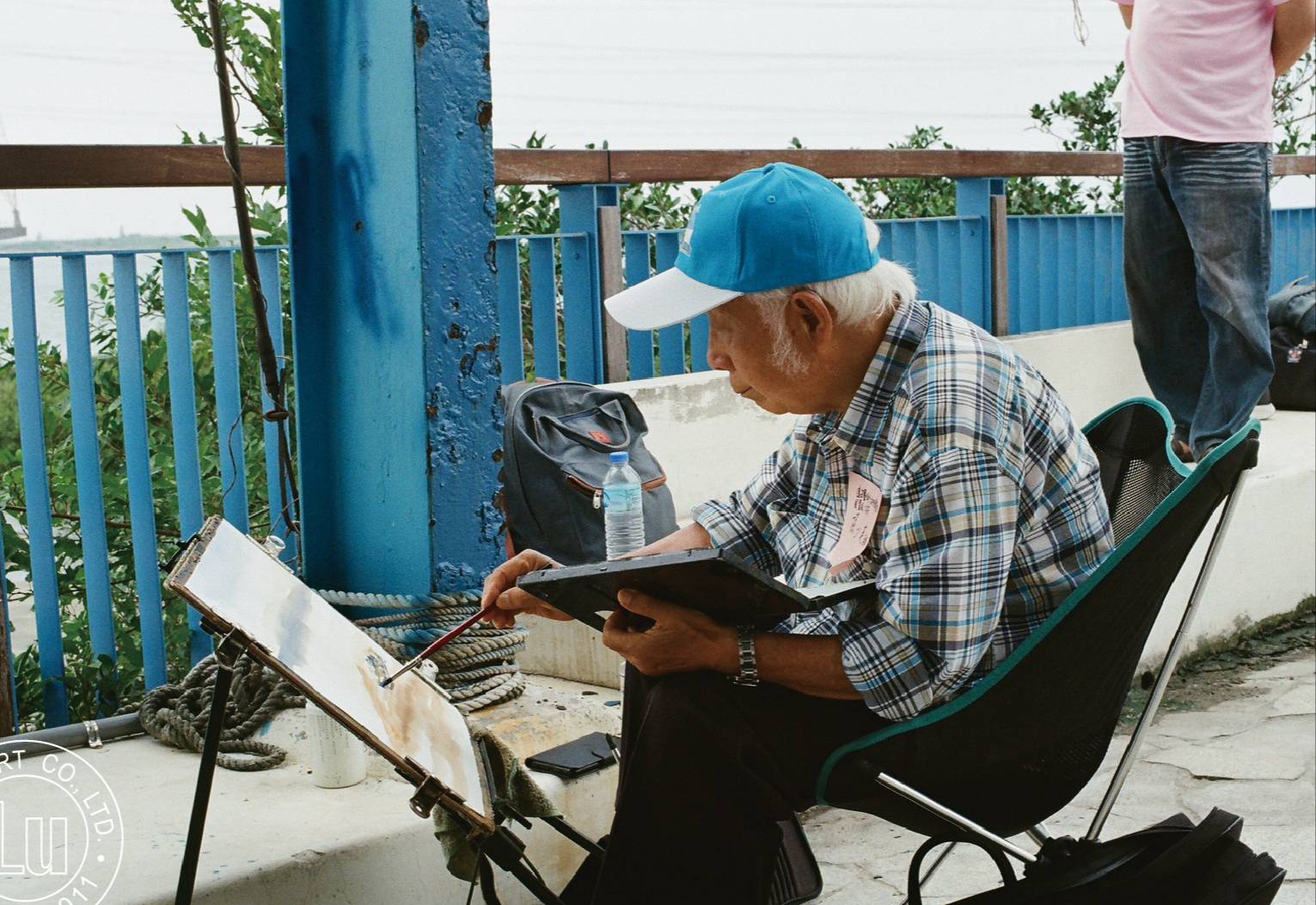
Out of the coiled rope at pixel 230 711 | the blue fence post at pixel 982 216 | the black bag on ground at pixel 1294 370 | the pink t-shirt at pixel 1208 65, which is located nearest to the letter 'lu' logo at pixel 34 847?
the coiled rope at pixel 230 711

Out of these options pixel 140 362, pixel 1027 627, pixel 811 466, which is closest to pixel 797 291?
pixel 811 466

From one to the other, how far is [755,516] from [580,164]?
7.19 feet

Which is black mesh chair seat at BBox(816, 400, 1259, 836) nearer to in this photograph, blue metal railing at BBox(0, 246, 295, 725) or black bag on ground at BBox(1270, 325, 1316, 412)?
blue metal railing at BBox(0, 246, 295, 725)

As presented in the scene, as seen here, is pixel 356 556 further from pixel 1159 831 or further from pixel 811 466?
pixel 1159 831

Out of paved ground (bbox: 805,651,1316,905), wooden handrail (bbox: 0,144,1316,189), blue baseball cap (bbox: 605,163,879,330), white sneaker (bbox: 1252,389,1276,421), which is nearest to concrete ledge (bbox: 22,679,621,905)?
paved ground (bbox: 805,651,1316,905)

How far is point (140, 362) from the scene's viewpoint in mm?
3443

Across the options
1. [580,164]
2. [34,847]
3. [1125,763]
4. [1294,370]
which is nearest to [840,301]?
[1125,763]

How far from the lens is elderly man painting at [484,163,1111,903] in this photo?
186cm

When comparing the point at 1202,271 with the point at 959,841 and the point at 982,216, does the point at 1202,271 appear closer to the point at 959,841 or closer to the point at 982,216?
the point at 982,216

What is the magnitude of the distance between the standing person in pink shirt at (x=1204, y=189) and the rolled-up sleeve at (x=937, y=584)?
2534 millimetres

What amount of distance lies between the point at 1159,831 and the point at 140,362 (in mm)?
2624

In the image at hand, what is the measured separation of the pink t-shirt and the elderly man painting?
92.5 inches

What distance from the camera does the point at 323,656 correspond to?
192 centimetres

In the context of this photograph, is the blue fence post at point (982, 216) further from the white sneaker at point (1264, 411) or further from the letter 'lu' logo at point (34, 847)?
the letter 'lu' logo at point (34, 847)
